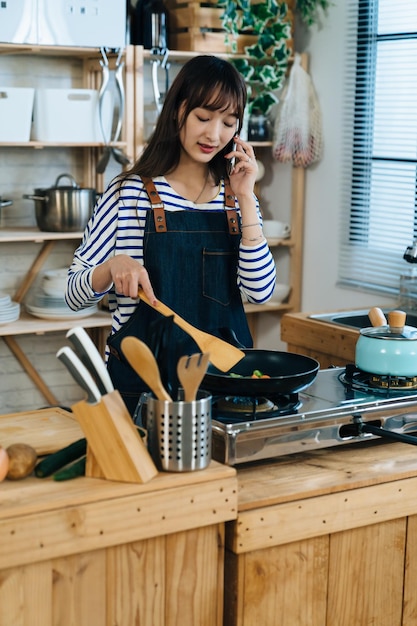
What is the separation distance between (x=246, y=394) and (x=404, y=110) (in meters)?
2.66

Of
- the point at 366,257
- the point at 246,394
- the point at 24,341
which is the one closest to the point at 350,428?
the point at 246,394

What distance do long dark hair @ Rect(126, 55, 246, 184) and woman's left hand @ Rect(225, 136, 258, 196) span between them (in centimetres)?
6

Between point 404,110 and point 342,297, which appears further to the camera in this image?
point 342,297

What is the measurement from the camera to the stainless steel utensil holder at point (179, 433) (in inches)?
61.8

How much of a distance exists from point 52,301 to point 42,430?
248 cm

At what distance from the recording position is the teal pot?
2.06 metres

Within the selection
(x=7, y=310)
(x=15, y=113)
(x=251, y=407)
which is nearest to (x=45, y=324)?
(x=7, y=310)

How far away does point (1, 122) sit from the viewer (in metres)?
4.07

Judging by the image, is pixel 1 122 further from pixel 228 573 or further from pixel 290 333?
pixel 228 573

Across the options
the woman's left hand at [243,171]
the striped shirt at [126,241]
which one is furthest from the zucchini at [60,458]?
the woman's left hand at [243,171]

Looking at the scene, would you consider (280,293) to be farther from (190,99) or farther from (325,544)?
(325,544)

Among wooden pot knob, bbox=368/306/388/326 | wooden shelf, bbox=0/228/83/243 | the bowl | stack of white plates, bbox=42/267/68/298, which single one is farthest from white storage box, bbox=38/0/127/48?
wooden pot knob, bbox=368/306/388/326

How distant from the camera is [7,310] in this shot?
13.7 ft

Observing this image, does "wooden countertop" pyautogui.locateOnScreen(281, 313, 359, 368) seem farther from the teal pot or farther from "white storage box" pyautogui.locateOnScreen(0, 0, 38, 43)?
"white storage box" pyautogui.locateOnScreen(0, 0, 38, 43)
